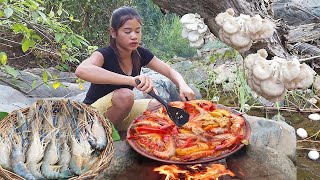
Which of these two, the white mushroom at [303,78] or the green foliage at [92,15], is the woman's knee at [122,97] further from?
the green foliage at [92,15]

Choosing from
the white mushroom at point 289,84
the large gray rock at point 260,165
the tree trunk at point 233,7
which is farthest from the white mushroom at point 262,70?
the tree trunk at point 233,7

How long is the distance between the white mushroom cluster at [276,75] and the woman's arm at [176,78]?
0.77 m

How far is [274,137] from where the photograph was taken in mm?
3365

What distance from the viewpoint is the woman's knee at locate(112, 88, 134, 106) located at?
3527 mm

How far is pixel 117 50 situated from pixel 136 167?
112 cm

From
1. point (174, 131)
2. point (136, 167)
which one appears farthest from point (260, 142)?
point (136, 167)

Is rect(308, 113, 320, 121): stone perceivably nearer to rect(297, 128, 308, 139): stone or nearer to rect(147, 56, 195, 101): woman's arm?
rect(297, 128, 308, 139): stone

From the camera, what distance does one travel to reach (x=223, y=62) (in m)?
6.95

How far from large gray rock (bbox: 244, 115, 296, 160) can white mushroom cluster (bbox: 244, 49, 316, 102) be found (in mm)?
677

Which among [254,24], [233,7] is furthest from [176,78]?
[233,7]

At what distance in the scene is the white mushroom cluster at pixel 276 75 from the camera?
2.64 metres

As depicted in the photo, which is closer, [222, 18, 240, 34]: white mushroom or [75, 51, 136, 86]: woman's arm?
[222, 18, 240, 34]: white mushroom

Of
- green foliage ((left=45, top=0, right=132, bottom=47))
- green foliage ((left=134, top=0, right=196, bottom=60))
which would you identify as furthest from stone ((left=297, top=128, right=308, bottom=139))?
green foliage ((left=45, top=0, right=132, bottom=47))

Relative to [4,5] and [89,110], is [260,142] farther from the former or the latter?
[4,5]
